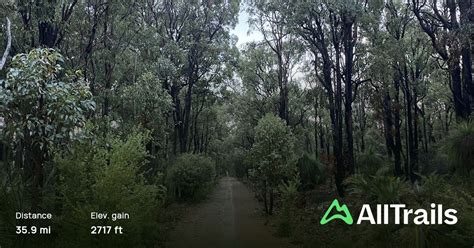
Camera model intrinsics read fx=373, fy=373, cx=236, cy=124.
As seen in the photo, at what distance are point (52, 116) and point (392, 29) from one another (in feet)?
60.1

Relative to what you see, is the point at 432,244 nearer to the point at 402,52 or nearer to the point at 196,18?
the point at 402,52

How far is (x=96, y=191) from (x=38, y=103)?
2136 millimetres

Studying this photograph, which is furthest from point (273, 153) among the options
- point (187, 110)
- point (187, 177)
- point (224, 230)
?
point (187, 110)

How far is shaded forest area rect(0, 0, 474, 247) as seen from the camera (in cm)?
738

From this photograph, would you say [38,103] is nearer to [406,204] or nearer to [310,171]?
[406,204]

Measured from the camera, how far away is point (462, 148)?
401 inches

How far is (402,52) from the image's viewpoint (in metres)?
17.9

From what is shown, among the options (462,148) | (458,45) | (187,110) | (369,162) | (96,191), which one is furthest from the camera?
(187,110)

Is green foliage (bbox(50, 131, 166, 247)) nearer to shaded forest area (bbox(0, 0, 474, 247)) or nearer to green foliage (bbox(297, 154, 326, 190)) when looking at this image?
shaded forest area (bbox(0, 0, 474, 247))

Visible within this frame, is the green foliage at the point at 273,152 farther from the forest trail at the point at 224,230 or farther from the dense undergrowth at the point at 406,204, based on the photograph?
the forest trail at the point at 224,230

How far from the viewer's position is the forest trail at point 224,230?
10781 mm

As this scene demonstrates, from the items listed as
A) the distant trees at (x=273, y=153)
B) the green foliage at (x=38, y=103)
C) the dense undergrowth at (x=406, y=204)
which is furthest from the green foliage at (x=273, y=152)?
the green foliage at (x=38, y=103)

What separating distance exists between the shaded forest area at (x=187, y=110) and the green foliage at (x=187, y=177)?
80mm

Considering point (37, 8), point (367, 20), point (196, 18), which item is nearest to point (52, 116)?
point (37, 8)
